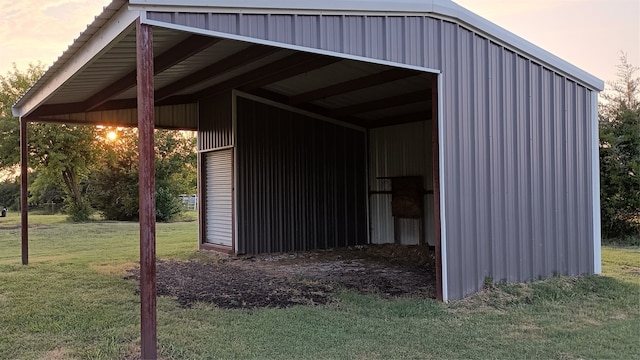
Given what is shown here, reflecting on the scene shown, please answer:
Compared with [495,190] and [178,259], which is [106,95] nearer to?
[178,259]

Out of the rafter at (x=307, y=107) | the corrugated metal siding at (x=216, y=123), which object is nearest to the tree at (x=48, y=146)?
the corrugated metal siding at (x=216, y=123)

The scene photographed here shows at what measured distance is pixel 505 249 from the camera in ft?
19.8

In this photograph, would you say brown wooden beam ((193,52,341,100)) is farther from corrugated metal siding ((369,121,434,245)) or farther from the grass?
corrugated metal siding ((369,121,434,245))

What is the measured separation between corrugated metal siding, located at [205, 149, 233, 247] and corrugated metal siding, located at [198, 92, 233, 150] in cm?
21

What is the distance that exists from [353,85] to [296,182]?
2.77 meters

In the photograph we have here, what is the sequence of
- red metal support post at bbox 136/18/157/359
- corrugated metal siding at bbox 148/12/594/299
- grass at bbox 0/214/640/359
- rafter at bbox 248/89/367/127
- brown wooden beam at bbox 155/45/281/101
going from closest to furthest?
red metal support post at bbox 136/18/157/359 → grass at bbox 0/214/640/359 → corrugated metal siding at bbox 148/12/594/299 → brown wooden beam at bbox 155/45/281/101 → rafter at bbox 248/89/367/127

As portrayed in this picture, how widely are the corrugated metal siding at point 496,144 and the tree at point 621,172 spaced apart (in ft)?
17.7

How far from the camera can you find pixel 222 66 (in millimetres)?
7254

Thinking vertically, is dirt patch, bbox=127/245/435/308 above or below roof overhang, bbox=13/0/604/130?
below

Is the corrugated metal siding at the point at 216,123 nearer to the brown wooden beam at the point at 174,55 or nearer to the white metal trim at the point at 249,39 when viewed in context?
the brown wooden beam at the point at 174,55

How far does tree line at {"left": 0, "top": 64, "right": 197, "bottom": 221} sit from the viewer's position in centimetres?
1811

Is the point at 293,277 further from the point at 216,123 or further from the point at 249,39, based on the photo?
the point at 216,123

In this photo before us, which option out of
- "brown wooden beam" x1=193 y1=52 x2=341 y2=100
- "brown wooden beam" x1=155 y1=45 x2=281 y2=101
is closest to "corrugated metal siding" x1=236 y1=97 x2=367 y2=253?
"brown wooden beam" x1=193 y1=52 x2=341 y2=100

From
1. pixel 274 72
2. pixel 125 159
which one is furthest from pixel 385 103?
pixel 125 159
